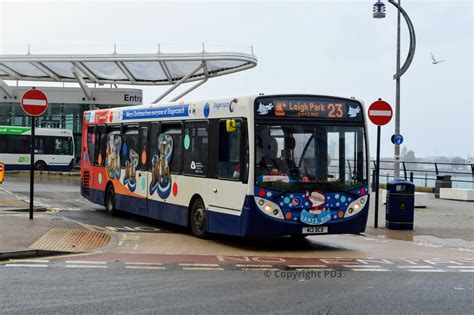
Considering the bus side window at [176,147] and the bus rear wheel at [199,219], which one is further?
the bus side window at [176,147]

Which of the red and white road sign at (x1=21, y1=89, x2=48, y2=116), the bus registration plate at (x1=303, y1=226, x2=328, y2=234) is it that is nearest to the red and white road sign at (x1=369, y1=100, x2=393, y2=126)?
the bus registration plate at (x1=303, y1=226, x2=328, y2=234)

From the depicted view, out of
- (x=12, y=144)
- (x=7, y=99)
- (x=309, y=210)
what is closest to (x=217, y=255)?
(x=309, y=210)

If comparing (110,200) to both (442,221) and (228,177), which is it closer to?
(228,177)

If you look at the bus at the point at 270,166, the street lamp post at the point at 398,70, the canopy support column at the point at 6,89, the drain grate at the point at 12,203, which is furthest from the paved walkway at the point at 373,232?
the canopy support column at the point at 6,89

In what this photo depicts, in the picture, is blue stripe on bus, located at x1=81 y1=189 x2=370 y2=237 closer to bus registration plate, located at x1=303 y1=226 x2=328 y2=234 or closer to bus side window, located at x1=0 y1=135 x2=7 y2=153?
bus registration plate, located at x1=303 y1=226 x2=328 y2=234

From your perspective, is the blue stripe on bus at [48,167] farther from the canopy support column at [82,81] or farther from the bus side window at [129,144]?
the bus side window at [129,144]

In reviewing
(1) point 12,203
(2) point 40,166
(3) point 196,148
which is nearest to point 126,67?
(2) point 40,166

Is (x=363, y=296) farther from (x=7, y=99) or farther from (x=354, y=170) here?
(x=7, y=99)

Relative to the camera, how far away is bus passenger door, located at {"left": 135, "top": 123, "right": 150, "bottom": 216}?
16344mm

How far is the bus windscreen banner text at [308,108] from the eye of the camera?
12.4m

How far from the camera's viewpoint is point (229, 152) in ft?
42.1

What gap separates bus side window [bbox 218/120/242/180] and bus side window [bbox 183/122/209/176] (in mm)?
587

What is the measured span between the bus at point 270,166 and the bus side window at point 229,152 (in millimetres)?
18

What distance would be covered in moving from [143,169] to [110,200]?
2723 mm
